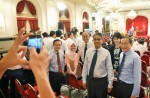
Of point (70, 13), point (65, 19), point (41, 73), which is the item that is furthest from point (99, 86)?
point (70, 13)

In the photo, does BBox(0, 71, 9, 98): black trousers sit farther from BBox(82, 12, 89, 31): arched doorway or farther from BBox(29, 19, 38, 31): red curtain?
BBox(82, 12, 89, 31): arched doorway

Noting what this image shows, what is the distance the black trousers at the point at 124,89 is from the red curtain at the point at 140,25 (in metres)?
18.5

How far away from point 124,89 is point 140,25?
19.2m

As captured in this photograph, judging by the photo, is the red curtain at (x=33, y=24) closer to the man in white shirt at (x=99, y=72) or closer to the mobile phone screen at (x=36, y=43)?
the man in white shirt at (x=99, y=72)

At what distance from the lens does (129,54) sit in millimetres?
2611

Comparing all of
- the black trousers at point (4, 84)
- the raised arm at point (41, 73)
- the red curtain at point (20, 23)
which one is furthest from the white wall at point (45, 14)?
the raised arm at point (41, 73)

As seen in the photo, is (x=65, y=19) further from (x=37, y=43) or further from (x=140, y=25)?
(x=140, y=25)

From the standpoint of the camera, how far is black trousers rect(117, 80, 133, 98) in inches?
103

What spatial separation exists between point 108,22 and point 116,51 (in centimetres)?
1530

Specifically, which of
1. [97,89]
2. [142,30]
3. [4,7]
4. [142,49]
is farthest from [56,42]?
[142,30]

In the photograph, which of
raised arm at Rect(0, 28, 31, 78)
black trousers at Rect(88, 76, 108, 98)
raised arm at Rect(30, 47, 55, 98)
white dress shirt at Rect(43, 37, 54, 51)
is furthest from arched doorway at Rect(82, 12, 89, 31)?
raised arm at Rect(30, 47, 55, 98)

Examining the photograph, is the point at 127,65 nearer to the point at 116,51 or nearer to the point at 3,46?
the point at 116,51

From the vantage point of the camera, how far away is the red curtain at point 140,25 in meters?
19.6

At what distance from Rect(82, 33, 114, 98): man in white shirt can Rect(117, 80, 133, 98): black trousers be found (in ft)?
0.54
